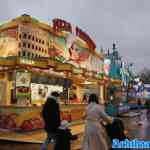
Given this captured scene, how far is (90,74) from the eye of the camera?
97.5ft

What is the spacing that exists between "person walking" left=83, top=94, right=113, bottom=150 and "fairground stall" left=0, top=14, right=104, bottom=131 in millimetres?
8915

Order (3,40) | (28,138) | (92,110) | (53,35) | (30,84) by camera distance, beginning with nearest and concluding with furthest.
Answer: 1. (92,110)
2. (28,138)
3. (30,84)
4. (3,40)
5. (53,35)

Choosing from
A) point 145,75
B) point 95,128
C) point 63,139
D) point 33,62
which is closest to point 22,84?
point 33,62

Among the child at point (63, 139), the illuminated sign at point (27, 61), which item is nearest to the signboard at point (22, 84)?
the illuminated sign at point (27, 61)

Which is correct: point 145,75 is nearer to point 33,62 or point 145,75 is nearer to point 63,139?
point 33,62

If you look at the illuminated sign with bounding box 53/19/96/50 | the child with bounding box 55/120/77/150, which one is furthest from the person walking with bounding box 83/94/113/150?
the illuminated sign with bounding box 53/19/96/50

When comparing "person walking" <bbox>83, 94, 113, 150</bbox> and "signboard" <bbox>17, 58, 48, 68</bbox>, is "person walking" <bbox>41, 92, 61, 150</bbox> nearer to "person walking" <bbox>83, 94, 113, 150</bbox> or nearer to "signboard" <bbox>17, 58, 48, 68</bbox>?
"person walking" <bbox>83, 94, 113, 150</bbox>

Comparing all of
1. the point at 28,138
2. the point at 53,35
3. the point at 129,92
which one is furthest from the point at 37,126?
the point at 129,92

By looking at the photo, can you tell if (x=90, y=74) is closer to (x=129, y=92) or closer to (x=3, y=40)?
(x=3, y=40)

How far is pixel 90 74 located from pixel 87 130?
71.5 feet

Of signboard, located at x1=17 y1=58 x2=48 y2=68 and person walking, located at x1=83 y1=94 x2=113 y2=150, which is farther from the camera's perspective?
signboard, located at x1=17 y1=58 x2=48 y2=68

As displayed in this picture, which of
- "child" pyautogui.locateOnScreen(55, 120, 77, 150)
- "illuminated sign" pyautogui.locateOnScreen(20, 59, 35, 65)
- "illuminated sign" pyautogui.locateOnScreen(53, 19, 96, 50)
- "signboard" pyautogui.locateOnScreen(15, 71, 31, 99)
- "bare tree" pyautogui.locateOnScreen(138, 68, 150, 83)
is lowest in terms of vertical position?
"child" pyautogui.locateOnScreen(55, 120, 77, 150)

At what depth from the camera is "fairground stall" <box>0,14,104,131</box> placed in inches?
679

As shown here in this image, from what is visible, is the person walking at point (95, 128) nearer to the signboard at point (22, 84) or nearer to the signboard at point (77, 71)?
the signboard at point (22, 84)
